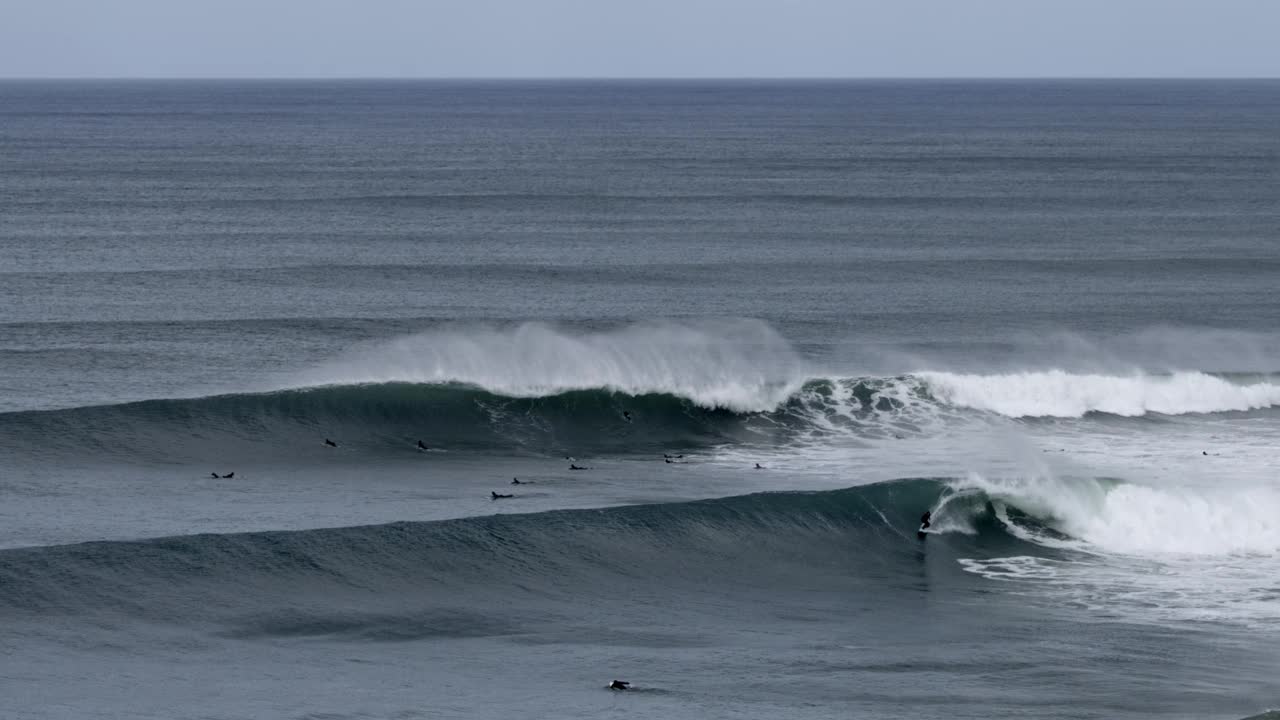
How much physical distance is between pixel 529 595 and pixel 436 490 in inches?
256

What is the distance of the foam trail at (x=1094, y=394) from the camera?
127 ft

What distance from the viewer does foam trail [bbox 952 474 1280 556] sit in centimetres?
2786

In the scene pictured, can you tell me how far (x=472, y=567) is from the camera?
26125 mm

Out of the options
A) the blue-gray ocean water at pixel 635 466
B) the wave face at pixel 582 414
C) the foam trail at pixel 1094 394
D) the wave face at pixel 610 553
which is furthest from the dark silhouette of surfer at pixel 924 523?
the foam trail at pixel 1094 394

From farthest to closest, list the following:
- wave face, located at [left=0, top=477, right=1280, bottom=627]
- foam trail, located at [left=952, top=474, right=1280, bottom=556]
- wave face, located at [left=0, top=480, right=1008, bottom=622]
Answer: foam trail, located at [left=952, top=474, right=1280, bottom=556]
wave face, located at [left=0, top=480, right=1008, bottom=622]
wave face, located at [left=0, top=477, right=1280, bottom=627]

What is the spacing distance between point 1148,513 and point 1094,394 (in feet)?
35.9

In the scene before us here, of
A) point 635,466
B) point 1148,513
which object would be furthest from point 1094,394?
point 635,466

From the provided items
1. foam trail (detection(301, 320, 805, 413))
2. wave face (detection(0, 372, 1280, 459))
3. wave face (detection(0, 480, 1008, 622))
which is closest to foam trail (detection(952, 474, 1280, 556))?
wave face (detection(0, 480, 1008, 622))

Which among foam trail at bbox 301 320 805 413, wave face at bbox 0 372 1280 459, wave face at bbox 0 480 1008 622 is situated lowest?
wave face at bbox 0 480 1008 622

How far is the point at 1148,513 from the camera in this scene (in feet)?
94.7

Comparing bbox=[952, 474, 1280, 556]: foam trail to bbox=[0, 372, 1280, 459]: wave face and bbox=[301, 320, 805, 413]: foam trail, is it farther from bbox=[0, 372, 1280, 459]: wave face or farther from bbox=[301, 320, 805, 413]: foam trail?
bbox=[301, 320, 805, 413]: foam trail

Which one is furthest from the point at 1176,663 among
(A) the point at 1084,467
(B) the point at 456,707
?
(A) the point at 1084,467

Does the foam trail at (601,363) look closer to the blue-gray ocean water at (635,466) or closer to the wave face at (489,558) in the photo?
the blue-gray ocean water at (635,466)

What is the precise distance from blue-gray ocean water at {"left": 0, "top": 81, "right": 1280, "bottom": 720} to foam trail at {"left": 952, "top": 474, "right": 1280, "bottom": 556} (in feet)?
0.27
